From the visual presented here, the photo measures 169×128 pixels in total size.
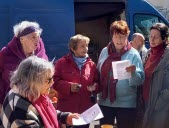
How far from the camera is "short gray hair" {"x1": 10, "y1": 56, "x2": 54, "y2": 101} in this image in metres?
2.51

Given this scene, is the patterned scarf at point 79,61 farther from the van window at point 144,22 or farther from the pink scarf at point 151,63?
the van window at point 144,22

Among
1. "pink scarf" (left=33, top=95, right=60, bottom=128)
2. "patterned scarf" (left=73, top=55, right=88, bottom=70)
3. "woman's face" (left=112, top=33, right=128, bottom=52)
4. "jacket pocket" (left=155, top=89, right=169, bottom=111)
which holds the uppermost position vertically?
"woman's face" (left=112, top=33, right=128, bottom=52)

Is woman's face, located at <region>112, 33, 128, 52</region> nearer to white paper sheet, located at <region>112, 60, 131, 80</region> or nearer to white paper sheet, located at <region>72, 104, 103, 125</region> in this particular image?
white paper sheet, located at <region>112, 60, 131, 80</region>

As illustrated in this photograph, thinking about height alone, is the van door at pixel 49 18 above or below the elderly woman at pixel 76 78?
above

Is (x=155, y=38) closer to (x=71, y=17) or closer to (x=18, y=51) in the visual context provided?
(x=18, y=51)

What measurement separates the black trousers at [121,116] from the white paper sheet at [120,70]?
0.38m

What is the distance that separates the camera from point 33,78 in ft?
8.25

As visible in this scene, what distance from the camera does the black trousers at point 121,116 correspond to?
13.2ft

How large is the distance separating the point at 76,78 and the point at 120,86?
488 millimetres

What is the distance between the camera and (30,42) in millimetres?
3684

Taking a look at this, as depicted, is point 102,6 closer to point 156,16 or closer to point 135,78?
point 156,16

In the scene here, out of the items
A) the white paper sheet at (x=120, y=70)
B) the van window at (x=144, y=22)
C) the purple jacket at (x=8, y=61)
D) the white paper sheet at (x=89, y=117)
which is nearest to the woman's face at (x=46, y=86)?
the white paper sheet at (x=89, y=117)

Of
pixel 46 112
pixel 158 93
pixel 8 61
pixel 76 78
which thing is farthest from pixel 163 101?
pixel 8 61

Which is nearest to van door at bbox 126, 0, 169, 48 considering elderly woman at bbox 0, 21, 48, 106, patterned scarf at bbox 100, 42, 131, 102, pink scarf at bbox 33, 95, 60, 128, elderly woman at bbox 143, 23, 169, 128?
patterned scarf at bbox 100, 42, 131, 102
